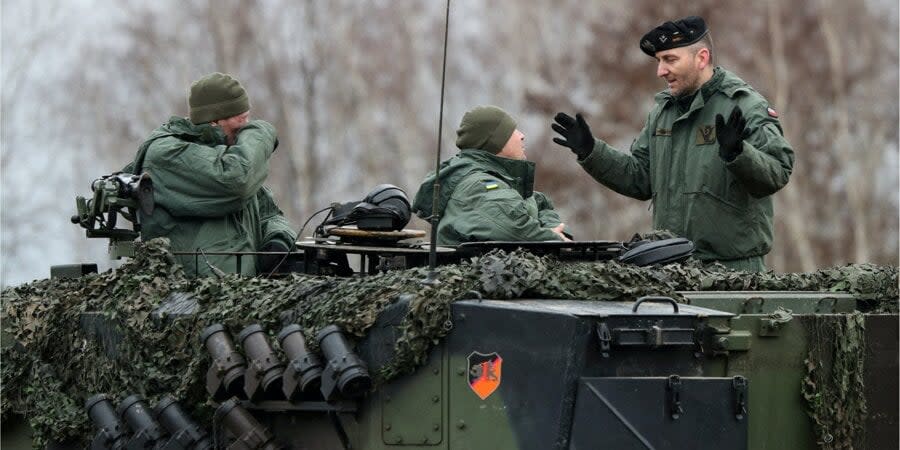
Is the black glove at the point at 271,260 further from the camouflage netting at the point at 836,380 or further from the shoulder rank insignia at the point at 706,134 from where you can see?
the camouflage netting at the point at 836,380

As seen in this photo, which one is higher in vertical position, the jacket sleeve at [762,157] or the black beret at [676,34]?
the black beret at [676,34]

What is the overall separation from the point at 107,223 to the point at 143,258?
624 millimetres

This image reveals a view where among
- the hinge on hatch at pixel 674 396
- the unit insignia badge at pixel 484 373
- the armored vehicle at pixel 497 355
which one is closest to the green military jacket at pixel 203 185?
the armored vehicle at pixel 497 355

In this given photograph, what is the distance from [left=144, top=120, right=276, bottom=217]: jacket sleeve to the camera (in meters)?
10.5

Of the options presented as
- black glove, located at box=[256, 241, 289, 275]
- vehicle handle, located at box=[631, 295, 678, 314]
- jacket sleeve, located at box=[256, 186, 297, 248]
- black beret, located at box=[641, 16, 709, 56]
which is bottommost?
vehicle handle, located at box=[631, 295, 678, 314]

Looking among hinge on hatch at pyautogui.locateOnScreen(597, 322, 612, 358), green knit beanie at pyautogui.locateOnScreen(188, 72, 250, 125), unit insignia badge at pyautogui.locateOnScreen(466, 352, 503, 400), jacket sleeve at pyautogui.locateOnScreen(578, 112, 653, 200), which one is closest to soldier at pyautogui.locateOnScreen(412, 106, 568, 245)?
jacket sleeve at pyautogui.locateOnScreen(578, 112, 653, 200)

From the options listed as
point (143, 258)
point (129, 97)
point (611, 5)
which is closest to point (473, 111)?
point (143, 258)

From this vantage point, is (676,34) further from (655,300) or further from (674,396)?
(674,396)

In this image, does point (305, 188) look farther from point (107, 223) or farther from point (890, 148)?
point (107, 223)

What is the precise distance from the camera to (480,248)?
9.34 metres

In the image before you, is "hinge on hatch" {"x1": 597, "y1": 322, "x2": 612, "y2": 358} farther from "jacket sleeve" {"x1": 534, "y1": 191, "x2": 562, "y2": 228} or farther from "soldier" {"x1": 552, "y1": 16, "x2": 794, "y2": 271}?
"jacket sleeve" {"x1": 534, "y1": 191, "x2": 562, "y2": 228}

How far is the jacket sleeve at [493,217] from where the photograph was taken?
32.8 feet

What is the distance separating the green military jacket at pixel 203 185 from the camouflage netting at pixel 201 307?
55 cm

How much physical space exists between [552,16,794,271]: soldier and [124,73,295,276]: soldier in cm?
170
